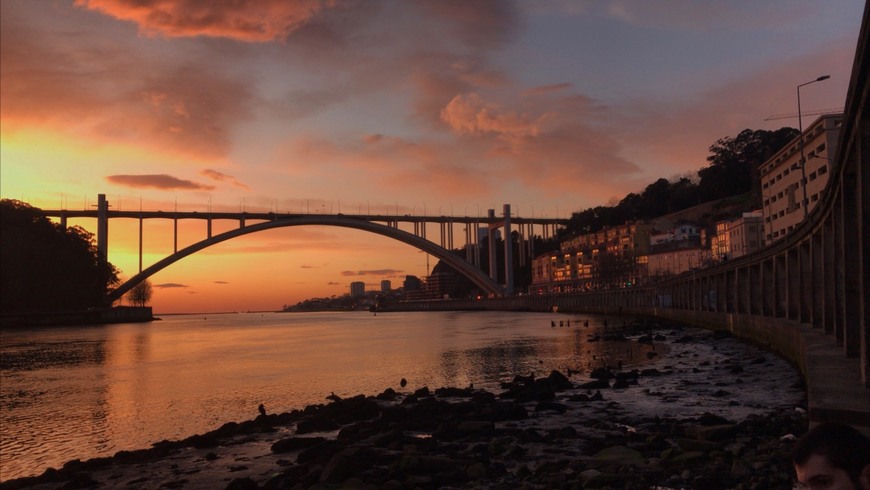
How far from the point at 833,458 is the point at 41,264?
91.3 m

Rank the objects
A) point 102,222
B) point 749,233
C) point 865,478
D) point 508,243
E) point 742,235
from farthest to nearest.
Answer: point 508,243, point 102,222, point 742,235, point 749,233, point 865,478

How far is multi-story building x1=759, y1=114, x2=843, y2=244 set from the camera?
200 feet

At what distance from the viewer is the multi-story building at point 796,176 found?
61.0 m

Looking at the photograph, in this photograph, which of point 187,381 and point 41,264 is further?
point 41,264

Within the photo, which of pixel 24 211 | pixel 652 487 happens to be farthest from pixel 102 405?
pixel 24 211

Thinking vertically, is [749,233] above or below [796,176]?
below

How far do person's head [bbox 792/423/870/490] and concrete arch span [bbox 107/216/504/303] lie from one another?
94584 millimetres

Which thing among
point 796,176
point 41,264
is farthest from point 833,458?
point 41,264

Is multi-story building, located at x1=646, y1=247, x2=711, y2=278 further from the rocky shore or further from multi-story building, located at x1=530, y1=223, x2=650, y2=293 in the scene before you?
the rocky shore

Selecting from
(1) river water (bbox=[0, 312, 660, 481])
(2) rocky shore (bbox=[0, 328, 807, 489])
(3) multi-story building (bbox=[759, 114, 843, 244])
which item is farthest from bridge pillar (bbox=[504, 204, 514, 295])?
(2) rocky shore (bbox=[0, 328, 807, 489])

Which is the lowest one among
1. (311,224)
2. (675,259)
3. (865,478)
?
(865,478)

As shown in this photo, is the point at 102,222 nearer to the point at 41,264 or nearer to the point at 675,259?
the point at 41,264

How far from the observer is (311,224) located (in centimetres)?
10356

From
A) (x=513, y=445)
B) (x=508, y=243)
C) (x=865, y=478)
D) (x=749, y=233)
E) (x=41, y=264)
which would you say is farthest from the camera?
(x=508, y=243)
